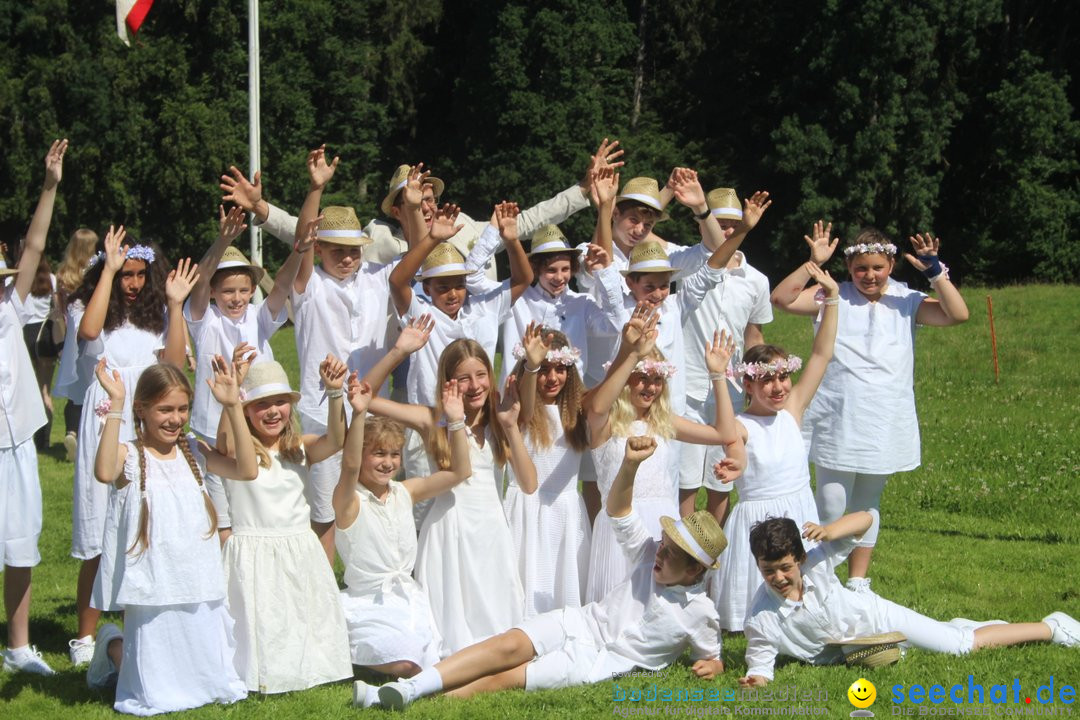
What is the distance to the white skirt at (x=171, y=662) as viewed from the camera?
6.07 m

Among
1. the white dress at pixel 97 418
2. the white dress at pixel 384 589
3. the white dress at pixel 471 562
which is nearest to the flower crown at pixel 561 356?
the white dress at pixel 471 562

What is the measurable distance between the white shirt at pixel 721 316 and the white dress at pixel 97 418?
10.8 feet

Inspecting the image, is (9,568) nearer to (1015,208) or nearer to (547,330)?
(547,330)

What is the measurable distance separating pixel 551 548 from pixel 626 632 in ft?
2.81

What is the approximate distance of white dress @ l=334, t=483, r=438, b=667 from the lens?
6.64 metres

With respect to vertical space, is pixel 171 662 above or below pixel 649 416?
below

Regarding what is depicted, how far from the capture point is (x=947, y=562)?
8.96 metres

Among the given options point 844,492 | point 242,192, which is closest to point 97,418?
point 242,192

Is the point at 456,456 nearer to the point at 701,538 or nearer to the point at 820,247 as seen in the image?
the point at 701,538

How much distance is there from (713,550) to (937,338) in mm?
15837

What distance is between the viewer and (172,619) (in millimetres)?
6121

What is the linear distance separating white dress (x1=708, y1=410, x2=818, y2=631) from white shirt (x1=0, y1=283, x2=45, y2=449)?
12.1 ft

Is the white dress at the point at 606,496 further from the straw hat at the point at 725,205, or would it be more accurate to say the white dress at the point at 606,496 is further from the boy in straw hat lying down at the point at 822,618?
the straw hat at the point at 725,205

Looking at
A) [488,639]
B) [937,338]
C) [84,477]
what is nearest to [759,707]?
[488,639]
